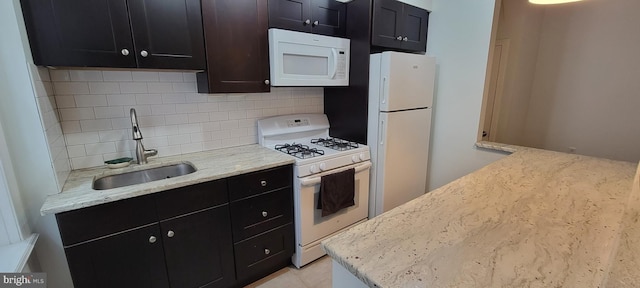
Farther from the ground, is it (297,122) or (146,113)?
(146,113)

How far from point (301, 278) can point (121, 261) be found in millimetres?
1167

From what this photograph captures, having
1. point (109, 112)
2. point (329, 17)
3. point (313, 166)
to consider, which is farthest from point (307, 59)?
point (109, 112)

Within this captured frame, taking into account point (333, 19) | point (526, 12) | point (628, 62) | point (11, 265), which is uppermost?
point (526, 12)

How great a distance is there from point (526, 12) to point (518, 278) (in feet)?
11.7

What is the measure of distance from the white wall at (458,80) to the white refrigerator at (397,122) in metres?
0.18

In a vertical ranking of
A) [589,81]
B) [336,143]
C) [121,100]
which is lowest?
[336,143]

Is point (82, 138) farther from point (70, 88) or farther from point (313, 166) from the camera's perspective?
point (313, 166)

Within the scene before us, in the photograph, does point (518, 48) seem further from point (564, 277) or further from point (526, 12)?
point (564, 277)

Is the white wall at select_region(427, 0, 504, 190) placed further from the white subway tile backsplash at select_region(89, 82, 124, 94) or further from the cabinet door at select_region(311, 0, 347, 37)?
the white subway tile backsplash at select_region(89, 82, 124, 94)

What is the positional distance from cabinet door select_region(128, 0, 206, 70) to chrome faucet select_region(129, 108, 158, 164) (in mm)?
385

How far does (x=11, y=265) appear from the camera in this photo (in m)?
1.11

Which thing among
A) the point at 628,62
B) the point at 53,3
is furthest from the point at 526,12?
the point at 53,3

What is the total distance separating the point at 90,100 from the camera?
5.47 ft

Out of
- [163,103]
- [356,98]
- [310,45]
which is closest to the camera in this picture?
[163,103]
